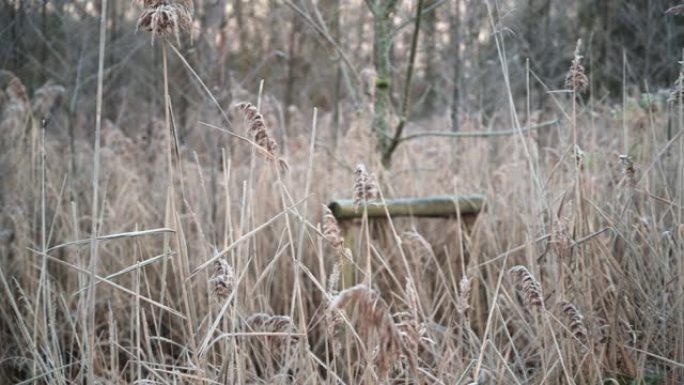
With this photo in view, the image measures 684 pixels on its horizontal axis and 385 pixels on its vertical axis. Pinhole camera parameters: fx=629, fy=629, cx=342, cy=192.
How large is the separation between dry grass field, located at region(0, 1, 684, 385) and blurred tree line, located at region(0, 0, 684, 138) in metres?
0.21

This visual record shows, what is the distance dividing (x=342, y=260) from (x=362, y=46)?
5.45 metres

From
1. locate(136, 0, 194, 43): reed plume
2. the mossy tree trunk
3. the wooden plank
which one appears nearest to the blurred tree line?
the mossy tree trunk

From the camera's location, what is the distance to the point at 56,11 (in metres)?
2.75

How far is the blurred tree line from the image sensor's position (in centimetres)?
258

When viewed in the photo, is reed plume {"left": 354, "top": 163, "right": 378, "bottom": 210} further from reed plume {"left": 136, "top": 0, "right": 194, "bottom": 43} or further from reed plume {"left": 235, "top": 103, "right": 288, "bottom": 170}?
reed plume {"left": 136, "top": 0, "right": 194, "bottom": 43}

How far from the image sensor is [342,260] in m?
1.16

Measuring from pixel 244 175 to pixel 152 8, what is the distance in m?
2.18

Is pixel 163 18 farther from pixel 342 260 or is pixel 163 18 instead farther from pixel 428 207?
pixel 428 207

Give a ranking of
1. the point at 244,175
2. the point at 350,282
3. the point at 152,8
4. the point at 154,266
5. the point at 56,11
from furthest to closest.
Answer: the point at 244,175 → the point at 56,11 → the point at 154,266 → the point at 350,282 → the point at 152,8

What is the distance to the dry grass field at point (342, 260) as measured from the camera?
114cm

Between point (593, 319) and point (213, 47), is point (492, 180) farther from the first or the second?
point (593, 319)

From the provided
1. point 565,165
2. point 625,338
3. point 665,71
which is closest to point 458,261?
point 565,165

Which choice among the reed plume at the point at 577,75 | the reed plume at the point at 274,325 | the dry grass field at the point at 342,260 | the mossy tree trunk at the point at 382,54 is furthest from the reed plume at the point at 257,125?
the mossy tree trunk at the point at 382,54

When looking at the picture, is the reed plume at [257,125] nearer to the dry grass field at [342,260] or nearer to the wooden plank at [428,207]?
the dry grass field at [342,260]
